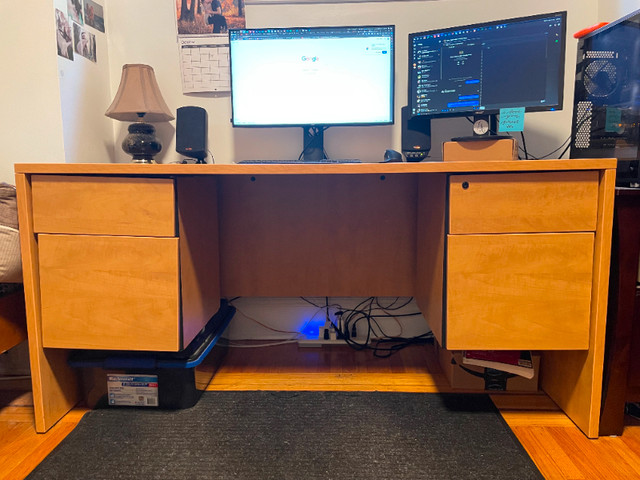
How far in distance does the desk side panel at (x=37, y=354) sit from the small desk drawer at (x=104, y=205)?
26 millimetres

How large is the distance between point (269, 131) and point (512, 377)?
1.26 m

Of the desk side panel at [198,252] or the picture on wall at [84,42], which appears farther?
the picture on wall at [84,42]

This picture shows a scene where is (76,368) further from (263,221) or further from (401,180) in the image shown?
(401,180)

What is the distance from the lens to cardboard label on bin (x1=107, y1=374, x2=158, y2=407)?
47.4 inches

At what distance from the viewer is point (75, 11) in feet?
4.61

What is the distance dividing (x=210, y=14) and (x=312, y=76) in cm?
52

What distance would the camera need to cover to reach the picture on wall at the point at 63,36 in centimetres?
132

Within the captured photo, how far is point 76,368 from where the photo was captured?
1.24 metres

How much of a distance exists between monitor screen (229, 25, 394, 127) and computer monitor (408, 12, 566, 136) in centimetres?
13

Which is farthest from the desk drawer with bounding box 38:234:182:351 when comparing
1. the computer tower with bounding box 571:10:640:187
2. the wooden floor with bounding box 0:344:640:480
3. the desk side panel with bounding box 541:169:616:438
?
the computer tower with bounding box 571:10:640:187

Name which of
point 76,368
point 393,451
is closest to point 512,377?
point 393,451

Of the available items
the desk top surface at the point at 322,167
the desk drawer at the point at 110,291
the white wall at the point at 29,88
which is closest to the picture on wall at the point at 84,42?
the white wall at the point at 29,88

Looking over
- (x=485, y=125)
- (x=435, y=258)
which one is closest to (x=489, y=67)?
(x=485, y=125)

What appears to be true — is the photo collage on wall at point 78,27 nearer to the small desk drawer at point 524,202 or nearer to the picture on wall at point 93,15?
the picture on wall at point 93,15
